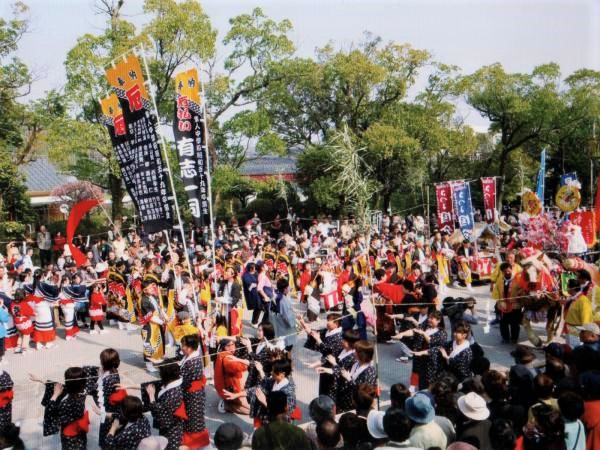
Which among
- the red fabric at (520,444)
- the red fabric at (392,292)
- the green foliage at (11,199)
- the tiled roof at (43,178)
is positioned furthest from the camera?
the tiled roof at (43,178)

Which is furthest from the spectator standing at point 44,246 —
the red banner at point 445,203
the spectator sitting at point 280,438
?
the spectator sitting at point 280,438

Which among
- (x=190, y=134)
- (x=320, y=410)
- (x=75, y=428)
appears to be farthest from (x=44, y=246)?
(x=320, y=410)

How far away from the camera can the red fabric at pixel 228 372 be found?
6891mm

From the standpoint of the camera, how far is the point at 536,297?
8.86m

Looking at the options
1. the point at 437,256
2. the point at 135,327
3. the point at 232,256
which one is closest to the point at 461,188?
the point at 437,256

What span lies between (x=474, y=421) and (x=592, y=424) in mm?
1046

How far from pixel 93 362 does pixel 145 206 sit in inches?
127

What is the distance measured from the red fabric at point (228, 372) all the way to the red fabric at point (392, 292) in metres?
3.48

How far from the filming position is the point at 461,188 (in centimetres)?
1475

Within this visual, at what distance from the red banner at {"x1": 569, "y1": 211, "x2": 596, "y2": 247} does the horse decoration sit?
Answer: 4.40 metres

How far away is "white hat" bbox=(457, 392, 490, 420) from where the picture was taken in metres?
4.42

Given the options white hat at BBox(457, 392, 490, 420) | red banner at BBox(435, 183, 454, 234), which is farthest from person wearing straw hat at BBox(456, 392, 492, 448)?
red banner at BBox(435, 183, 454, 234)

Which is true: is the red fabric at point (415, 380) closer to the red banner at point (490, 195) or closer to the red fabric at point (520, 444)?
the red fabric at point (520, 444)

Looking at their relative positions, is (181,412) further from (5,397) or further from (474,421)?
(474,421)
